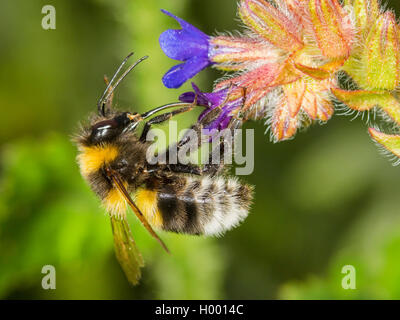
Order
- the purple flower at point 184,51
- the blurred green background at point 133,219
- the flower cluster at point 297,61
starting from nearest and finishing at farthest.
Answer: the flower cluster at point 297,61, the purple flower at point 184,51, the blurred green background at point 133,219

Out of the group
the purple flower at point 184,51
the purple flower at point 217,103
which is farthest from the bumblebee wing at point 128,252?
the purple flower at point 184,51

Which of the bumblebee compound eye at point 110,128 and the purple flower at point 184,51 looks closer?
the purple flower at point 184,51

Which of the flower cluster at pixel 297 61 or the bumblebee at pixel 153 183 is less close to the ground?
the flower cluster at pixel 297 61

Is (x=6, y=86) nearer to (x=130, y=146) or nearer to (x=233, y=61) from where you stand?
(x=130, y=146)

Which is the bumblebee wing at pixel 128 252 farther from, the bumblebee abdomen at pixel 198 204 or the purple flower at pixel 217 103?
the purple flower at pixel 217 103
